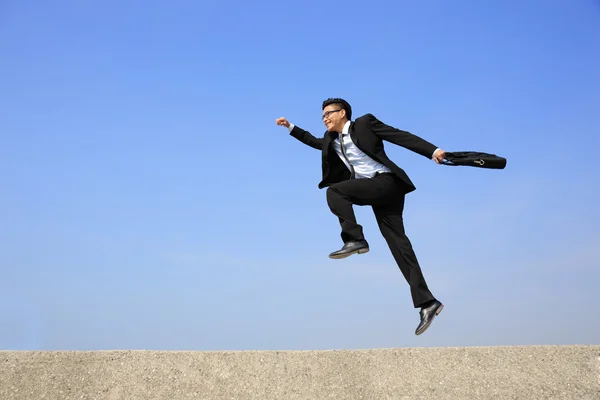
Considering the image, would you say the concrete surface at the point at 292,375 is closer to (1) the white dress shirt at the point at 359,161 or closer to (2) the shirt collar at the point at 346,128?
(1) the white dress shirt at the point at 359,161

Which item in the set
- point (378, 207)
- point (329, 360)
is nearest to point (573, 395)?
A: point (329, 360)

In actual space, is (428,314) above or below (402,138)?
below

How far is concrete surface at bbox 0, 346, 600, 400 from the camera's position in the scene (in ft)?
23.3

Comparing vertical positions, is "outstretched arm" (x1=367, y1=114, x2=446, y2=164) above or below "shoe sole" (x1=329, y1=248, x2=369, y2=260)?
above

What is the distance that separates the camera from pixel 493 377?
7.57 meters

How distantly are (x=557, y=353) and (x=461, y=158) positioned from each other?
4.13 meters

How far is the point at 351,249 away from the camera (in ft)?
18.9

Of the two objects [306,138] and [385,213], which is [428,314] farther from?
[306,138]

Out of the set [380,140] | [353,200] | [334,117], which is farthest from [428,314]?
[334,117]

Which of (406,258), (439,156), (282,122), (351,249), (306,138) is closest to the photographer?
(439,156)

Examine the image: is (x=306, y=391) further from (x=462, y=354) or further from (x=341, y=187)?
(x=341, y=187)

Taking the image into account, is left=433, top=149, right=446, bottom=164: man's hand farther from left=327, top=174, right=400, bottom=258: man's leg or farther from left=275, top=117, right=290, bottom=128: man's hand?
left=275, top=117, right=290, bottom=128: man's hand

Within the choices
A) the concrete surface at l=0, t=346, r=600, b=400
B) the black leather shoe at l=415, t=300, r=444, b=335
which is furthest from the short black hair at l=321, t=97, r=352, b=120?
the concrete surface at l=0, t=346, r=600, b=400

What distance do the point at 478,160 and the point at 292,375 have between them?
3.61 meters
